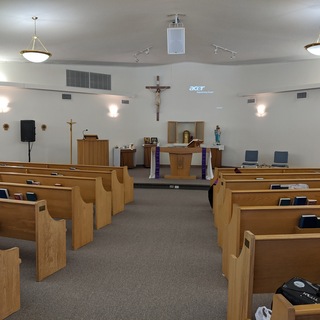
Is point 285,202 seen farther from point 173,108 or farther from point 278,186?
point 173,108

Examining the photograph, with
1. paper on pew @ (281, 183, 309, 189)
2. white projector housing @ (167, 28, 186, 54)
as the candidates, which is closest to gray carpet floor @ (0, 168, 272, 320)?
paper on pew @ (281, 183, 309, 189)

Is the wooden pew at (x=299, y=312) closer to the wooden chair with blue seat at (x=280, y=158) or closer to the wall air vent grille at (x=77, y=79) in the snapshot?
the wooden chair with blue seat at (x=280, y=158)

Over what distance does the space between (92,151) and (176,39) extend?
3.77m

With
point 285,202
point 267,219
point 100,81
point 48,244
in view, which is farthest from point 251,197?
point 100,81

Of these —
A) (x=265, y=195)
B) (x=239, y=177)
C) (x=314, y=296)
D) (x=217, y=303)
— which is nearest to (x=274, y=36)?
(x=239, y=177)

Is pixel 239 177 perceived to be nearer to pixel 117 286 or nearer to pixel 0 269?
pixel 117 286

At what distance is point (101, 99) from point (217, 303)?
8472 mm

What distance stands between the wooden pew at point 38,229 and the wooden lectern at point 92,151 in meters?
5.43

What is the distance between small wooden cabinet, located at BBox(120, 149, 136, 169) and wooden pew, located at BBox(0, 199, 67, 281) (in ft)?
22.7

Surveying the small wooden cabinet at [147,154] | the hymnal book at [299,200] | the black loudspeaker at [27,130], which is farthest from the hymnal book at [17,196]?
the small wooden cabinet at [147,154]

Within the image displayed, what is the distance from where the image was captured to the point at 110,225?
4.38 meters

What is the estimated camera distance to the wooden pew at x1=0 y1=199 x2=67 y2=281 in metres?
2.72

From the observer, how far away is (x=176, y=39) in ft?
19.7

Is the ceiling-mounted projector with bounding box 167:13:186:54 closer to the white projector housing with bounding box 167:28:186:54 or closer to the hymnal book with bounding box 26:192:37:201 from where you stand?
the white projector housing with bounding box 167:28:186:54
